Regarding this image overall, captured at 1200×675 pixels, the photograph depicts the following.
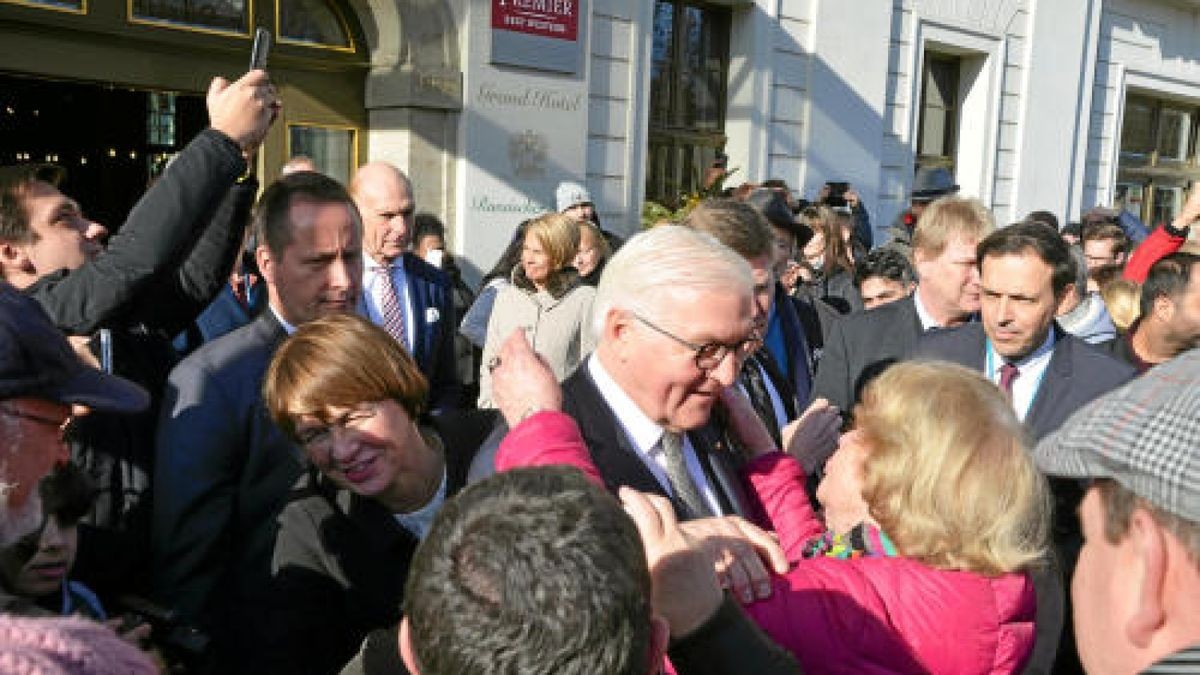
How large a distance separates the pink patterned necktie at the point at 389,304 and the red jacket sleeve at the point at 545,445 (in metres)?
2.27

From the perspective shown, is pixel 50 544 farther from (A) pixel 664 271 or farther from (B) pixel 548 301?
(B) pixel 548 301

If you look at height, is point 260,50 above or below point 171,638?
above

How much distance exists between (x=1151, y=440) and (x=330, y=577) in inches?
56.6

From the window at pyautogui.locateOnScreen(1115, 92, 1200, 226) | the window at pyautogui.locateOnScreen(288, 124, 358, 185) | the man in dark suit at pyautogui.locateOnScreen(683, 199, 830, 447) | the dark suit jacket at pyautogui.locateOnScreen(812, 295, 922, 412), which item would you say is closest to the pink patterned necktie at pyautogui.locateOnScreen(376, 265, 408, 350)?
the man in dark suit at pyautogui.locateOnScreen(683, 199, 830, 447)

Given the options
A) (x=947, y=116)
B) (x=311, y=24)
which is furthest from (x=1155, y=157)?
(x=311, y=24)

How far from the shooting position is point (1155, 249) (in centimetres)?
627

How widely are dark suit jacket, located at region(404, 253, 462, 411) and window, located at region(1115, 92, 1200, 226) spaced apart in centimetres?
1531

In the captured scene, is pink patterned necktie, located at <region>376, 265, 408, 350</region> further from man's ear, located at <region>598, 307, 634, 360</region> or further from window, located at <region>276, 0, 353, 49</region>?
window, located at <region>276, 0, 353, 49</region>

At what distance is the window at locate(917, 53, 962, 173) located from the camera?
43.7 ft

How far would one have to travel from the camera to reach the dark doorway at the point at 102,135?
23.4 feet

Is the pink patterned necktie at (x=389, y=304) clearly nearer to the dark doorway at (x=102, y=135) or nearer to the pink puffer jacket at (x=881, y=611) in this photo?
the pink puffer jacket at (x=881, y=611)

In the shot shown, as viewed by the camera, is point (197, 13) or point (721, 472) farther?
point (197, 13)

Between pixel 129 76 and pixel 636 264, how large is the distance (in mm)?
6396

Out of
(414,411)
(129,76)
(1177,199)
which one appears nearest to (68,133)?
(129,76)
